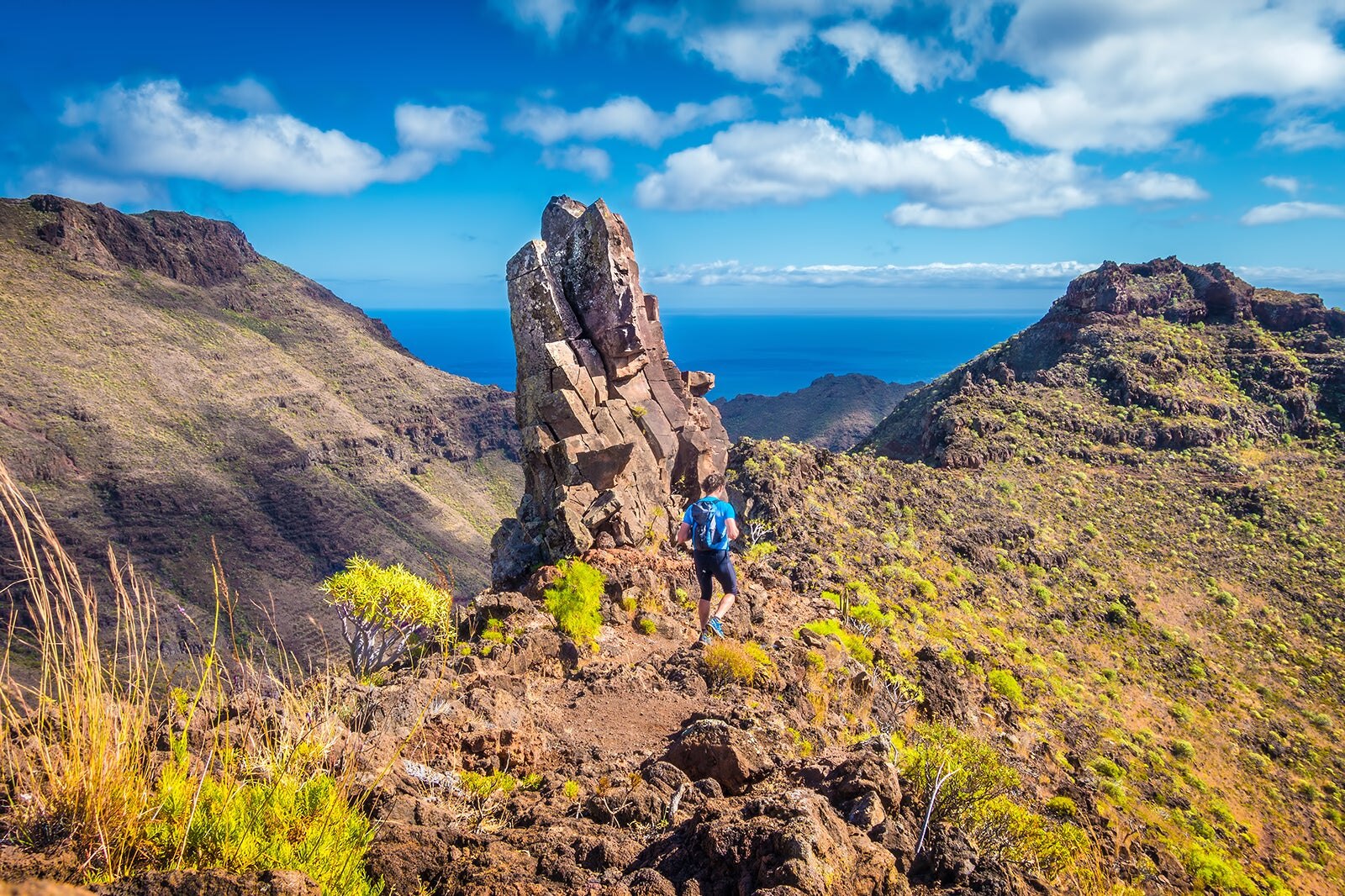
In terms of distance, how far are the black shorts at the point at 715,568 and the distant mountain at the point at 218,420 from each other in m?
45.1

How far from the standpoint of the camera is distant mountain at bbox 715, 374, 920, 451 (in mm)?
97375

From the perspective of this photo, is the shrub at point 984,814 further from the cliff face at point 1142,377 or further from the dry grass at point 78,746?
the cliff face at point 1142,377

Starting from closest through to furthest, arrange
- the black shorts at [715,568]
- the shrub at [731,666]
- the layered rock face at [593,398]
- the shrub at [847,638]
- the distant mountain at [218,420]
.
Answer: the shrub at [731,666] → the black shorts at [715,568] → the shrub at [847,638] → the layered rock face at [593,398] → the distant mountain at [218,420]

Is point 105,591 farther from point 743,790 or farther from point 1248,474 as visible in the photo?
point 1248,474

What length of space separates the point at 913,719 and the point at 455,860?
33.0 feet

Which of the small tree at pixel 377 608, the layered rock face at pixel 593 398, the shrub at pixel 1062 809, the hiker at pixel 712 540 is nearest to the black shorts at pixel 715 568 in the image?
the hiker at pixel 712 540

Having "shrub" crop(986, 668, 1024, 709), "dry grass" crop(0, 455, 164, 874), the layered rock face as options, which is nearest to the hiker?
the layered rock face

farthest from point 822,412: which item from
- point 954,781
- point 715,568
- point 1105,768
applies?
point 954,781

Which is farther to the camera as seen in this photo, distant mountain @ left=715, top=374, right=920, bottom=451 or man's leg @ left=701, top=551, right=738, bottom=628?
distant mountain @ left=715, top=374, right=920, bottom=451

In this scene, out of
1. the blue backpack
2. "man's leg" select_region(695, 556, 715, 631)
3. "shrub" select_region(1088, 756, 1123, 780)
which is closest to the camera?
the blue backpack

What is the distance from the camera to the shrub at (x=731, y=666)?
9.80 meters

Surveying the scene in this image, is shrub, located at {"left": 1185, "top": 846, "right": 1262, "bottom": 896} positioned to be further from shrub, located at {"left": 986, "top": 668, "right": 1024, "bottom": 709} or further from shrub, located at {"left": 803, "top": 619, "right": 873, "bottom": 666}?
shrub, located at {"left": 803, "top": 619, "right": 873, "bottom": 666}

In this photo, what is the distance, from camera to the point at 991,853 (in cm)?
534

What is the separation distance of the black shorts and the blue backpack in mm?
132
